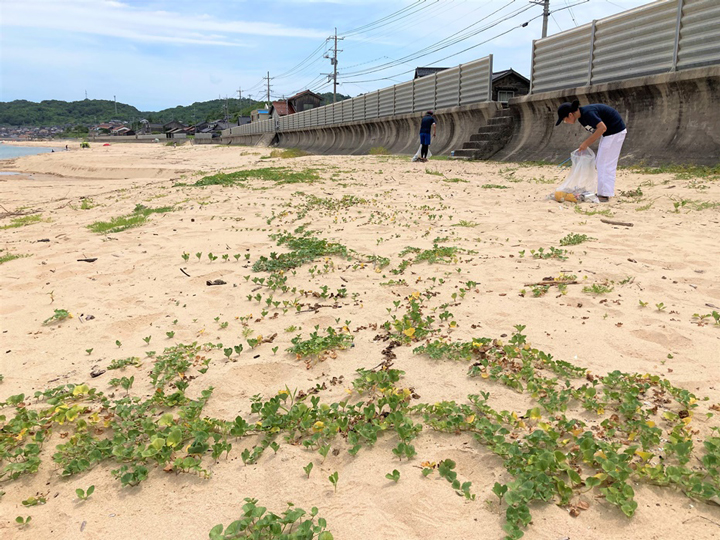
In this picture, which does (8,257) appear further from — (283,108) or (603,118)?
(283,108)

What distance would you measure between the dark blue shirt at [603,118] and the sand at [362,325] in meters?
1.18

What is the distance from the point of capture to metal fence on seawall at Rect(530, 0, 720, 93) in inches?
333

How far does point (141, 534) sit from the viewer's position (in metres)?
1.73

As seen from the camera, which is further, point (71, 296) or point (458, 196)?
point (458, 196)

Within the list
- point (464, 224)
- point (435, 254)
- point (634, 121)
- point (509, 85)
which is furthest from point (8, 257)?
point (509, 85)

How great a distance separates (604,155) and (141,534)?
756cm

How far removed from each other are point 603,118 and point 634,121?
11.2 feet

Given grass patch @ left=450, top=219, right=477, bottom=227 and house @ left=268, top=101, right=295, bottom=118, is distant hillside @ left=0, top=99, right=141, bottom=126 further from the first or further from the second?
grass patch @ left=450, top=219, right=477, bottom=227

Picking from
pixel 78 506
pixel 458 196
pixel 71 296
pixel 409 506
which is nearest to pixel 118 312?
pixel 71 296

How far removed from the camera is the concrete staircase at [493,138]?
14.0 meters

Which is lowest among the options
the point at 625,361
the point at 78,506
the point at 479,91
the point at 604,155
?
the point at 78,506

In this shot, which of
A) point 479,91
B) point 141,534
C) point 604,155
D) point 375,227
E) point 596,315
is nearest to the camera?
point 141,534

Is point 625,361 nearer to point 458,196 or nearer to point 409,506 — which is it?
point 409,506

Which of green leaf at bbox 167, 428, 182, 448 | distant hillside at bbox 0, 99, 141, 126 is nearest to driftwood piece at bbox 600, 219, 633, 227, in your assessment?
green leaf at bbox 167, 428, 182, 448
